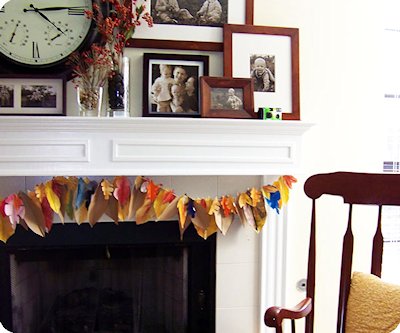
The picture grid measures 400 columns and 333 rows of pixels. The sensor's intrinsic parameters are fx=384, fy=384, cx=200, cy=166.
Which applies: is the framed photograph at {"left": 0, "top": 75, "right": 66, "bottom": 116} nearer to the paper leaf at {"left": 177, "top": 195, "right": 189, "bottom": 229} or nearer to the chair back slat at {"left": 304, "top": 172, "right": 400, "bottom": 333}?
the paper leaf at {"left": 177, "top": 195, "right": 189, "bottom": 229}

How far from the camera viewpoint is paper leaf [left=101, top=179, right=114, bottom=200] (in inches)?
55.8

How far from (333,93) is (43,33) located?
119 centimetres

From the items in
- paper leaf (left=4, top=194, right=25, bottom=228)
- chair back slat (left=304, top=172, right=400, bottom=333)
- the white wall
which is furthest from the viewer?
the white wall

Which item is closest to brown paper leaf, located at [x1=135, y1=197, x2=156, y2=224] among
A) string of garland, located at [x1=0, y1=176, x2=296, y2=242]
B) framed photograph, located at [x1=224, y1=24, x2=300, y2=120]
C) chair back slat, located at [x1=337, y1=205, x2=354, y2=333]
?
string of garland, located at [x1=0, y1=176, x2=296, y2=242]

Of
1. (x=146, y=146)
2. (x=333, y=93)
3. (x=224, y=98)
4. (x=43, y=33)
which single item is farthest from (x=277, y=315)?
(x=43, y=33)

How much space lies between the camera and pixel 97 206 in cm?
145

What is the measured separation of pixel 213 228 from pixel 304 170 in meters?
0.48

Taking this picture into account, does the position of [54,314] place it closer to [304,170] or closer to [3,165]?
[3,165]

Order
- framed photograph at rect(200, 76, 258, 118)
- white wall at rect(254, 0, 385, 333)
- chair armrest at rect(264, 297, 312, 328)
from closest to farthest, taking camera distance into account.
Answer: chair armrest at rect(264, 297, 312, 328) → framed photograph at rect(200, 76, 258, 118) → white wall at rect(254, 0, 385, 333)

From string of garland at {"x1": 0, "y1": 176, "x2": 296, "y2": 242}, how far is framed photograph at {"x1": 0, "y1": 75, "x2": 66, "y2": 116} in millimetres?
269

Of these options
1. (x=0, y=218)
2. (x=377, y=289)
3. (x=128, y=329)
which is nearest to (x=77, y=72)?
(x=0, y=218)

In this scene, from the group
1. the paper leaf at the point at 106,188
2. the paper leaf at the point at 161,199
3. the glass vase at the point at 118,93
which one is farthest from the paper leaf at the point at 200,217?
the glass vase at the point at 118,93

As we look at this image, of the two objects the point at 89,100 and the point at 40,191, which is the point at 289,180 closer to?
the point at 89,100

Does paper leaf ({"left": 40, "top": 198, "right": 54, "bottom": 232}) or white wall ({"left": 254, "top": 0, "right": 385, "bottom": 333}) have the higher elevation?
white wall ({"left": 254, "top": 0, "right": 385, "bottom": 333})
